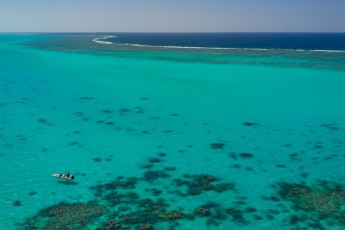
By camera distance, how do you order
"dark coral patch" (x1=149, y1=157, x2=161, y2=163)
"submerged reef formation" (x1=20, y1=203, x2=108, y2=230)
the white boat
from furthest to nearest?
"dark coral patch" (x1=149, y1=157, x2=161, y2=163) → the white boat → "submerged reef formation" (x1=20, y1=203, x2=108, y2=230)

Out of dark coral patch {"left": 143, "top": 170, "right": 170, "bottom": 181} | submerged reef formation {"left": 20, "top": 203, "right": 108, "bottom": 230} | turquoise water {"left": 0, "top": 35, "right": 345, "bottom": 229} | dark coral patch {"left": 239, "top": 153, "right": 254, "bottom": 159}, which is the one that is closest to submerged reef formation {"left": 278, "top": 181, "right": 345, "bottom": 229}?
turquoise water {"left": 0, "top": 35, "right": 345, "bottom": 229}

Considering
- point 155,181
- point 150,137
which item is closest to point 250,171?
point 155,181

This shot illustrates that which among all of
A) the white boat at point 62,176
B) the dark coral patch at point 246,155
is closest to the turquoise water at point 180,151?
the dark coral patch at point 246,155

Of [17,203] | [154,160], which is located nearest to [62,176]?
[17,203]

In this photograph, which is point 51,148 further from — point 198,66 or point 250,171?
point 198,66

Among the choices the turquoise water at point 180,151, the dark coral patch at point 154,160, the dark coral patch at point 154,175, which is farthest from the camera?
the dark coral patch at point 154,160

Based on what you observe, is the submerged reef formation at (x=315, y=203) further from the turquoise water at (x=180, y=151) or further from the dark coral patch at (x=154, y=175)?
the dark coral patch at (x=154, y=175)

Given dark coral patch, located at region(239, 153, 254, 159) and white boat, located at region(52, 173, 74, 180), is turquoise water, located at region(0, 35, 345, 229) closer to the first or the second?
dark coral patch, located at region(239, 153, 254, 159)

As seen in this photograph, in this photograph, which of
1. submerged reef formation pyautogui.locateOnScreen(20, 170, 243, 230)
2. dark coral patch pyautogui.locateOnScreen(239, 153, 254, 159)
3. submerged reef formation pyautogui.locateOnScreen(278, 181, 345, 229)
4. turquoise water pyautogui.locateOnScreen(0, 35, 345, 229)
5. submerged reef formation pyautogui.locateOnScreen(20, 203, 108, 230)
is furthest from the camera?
dark coral patch pyautogui.locateOnScreen(239, 153, 254, 159)
